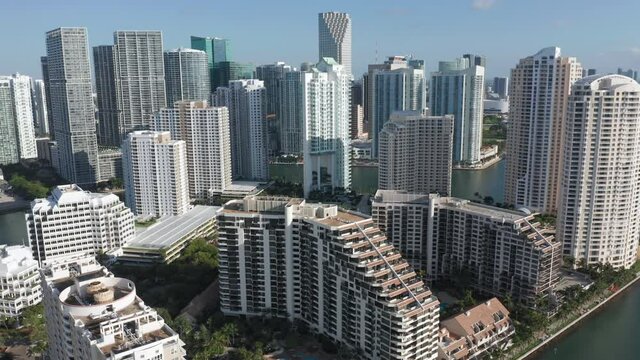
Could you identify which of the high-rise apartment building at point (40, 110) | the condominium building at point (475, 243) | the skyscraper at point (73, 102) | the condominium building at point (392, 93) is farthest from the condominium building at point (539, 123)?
the high-rise apartment building at point (40, 110)


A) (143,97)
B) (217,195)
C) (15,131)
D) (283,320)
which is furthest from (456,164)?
(15,131)

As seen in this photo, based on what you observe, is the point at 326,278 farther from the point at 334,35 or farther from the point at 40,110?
the point at 40,110

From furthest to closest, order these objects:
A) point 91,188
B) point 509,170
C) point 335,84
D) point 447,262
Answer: point 91,188 < point 335,84 < point 509,170 < point 447,262

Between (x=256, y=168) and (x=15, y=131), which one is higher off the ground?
(x=15, y=131)

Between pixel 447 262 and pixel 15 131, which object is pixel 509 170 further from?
pixel 15 131

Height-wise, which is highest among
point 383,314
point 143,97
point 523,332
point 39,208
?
point 143,97

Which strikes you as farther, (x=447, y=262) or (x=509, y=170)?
(x=509, y=170)

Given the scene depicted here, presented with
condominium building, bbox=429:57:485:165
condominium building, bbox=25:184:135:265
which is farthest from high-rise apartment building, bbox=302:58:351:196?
condominium building, bbox=25:184:135:265

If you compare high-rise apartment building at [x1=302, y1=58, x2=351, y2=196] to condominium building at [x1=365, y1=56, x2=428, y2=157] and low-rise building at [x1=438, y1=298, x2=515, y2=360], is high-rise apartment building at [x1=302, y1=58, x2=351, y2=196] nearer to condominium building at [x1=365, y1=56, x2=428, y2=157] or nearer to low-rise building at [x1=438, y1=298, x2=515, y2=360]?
condominium building at [x1=365, y1=56, x2=428, y2=157]
